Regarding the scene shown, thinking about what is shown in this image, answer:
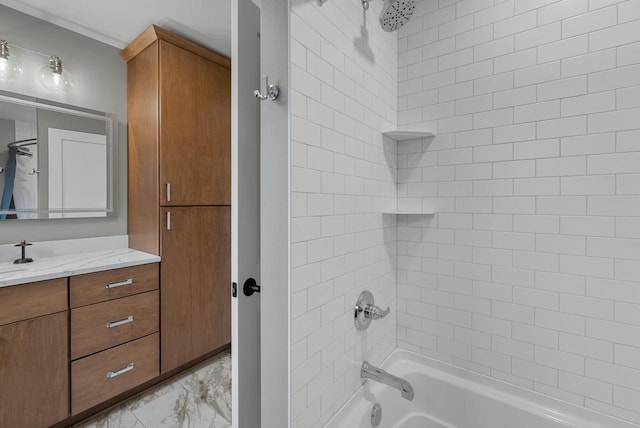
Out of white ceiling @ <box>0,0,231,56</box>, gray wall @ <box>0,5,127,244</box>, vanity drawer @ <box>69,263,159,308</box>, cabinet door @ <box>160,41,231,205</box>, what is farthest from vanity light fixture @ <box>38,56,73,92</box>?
vanity drawer @ <box>69,263,159,308</box>

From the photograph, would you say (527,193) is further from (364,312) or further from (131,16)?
(131,16)

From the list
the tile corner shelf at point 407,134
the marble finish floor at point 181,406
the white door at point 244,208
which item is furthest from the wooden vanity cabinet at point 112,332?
the tile corner shelf at point 407,134

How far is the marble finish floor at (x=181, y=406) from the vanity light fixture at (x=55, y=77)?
224 cm

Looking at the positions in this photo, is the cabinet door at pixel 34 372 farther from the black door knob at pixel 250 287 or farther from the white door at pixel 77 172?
the black door knob at pixel 250 287

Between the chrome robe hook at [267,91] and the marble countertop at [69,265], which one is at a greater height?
the chrome robe hook at [267,91]

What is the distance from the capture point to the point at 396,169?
1655 millimetres

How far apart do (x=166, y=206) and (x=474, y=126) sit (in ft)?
6.78

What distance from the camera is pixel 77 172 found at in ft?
6.54

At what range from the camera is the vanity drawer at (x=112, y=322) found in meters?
1.63

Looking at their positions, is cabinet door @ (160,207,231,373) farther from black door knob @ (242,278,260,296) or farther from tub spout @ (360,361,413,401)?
tub spout @ (360,361,413,401)

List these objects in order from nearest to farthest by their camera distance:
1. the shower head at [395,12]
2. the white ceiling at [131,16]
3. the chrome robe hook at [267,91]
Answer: the chrome robe hook at [267,91], the shower head at [395,12], the white ceiling at [131,16]

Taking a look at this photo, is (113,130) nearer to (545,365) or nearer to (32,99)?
(32,99)

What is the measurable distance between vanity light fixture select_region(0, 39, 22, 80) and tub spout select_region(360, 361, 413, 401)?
274cm

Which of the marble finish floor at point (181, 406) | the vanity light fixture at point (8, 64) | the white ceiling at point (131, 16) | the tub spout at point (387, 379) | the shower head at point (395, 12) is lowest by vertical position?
the marble finish floor at point (181, 406)
